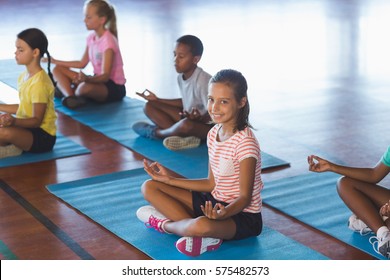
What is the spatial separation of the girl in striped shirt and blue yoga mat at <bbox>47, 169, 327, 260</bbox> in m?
0.05

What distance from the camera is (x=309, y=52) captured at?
8.06 metres

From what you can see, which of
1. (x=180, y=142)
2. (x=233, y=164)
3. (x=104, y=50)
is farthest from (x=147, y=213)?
(x=104, y=50)

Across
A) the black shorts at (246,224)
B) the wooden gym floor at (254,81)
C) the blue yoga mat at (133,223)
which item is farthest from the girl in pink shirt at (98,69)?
the black shorts at (246,224)

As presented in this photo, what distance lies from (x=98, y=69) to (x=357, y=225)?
3049 mm

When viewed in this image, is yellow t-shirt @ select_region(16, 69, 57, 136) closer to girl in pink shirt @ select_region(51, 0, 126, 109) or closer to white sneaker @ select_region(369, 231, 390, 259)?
girl in pink shirt @ select_region(51, 0, 126, 109)

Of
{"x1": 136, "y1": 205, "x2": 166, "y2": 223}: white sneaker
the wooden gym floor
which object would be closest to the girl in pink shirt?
the wooden gym floor

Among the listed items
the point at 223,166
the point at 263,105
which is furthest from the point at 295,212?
the point at 263,105

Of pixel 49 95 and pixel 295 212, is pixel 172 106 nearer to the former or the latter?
pixel 49 95

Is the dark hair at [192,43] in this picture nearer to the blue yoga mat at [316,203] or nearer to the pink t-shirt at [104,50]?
the blue yoga mat at [316,203]

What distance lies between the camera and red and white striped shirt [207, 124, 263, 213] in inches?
143

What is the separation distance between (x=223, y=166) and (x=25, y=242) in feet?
3.17

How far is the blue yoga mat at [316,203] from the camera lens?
3775 mm

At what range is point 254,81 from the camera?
7.02 metres

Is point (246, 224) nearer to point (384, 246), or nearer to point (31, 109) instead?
point (384, 246)
